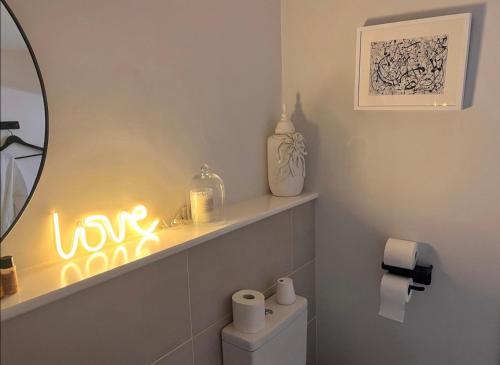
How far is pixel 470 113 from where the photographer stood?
135cm

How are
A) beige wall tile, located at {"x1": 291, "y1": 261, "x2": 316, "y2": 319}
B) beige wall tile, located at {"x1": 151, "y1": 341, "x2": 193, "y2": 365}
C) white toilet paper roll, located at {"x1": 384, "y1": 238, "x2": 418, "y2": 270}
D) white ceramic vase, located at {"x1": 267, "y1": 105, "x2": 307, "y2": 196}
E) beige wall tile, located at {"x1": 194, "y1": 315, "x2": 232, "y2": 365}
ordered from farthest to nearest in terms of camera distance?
1. beige wall tile, located at {"x1": 291, "y1": 261, "x2": 316, "y2": 319}
2. white ceramic vase, located at {"x1": 267, "y1": 105, "x2": 307, "y2": 196}
3. white toilet paper roll, located at {"x1": 384, "y1": 238, "x2": 418, "y2": 270}
4. beige wall tile, located at {"x1": 194, "y1": 315, "x2": 232, "y2": 365}
5. beige wall tile, located at {"x1": 151, "y1": 341, "x2": 193, "y2": 365}

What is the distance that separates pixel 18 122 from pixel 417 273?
1305mm

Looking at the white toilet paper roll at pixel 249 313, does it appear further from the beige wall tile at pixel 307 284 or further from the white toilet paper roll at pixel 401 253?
the white toilet paper roll at pixel 401 253

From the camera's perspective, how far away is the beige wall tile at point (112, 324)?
89cm

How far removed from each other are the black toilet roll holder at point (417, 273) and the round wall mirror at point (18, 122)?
1.18 meters

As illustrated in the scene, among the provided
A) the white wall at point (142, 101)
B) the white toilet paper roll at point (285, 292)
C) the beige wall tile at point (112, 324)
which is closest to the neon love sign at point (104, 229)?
the white wall at point (142, 101)

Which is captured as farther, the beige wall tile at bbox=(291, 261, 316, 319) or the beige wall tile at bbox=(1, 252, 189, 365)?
the beige wall tile at bbox=(291, 261, 316, 319)

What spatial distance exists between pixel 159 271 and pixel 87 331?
231mm

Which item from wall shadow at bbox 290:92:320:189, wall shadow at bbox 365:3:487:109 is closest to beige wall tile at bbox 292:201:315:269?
wall shadow at bbox 290:92:320:189

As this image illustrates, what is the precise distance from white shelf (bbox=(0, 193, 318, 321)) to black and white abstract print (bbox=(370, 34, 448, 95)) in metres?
0.62

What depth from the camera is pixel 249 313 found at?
1.32 meters

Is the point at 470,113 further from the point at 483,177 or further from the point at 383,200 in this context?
the point at 383,200

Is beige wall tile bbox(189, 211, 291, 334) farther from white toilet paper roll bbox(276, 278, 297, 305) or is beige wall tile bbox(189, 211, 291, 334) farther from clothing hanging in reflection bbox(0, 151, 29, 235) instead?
clothing hanging in reflection bbox(0, 151, 29, 235)

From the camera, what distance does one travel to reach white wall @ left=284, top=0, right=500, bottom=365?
136 cm
